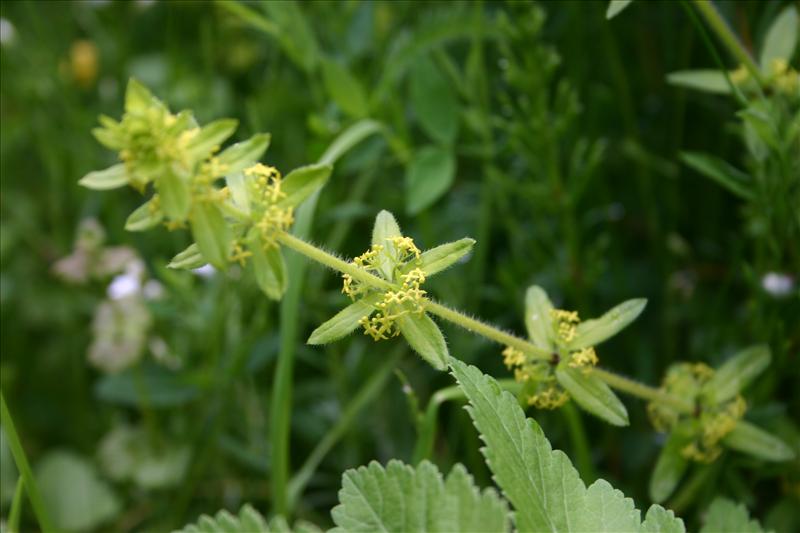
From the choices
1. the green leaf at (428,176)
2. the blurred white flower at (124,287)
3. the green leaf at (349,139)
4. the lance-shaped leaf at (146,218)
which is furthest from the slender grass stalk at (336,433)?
the lance-shaped leaf at (146,218)

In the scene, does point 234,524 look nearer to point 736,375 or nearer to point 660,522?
point 660,522

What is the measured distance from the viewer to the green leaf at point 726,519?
4.22 ft

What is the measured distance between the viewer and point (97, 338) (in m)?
2.11

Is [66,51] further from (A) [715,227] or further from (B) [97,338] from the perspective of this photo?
(A) [715,227]

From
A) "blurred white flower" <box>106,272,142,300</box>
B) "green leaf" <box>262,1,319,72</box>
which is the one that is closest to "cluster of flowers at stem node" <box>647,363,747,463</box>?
"green leaf" <box>262,1,319,72</box>

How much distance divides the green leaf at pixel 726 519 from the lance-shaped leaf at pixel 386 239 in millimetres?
565

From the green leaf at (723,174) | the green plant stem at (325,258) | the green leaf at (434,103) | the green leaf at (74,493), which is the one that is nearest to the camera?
the green plant stem at (325,258)

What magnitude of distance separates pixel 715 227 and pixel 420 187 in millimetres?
719

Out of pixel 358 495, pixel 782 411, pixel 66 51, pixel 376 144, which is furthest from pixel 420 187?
pixel 66 51

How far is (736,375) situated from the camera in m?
1.44

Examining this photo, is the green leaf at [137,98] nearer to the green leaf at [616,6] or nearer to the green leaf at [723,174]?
the green leaf at [616,6]

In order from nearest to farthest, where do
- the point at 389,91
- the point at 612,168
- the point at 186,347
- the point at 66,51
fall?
the point at 389,91
the point at 186,347
the point at 612,168
the point at 66,51


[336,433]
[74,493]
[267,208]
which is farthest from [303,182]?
[74,493]

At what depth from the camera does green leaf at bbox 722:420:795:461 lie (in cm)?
141
